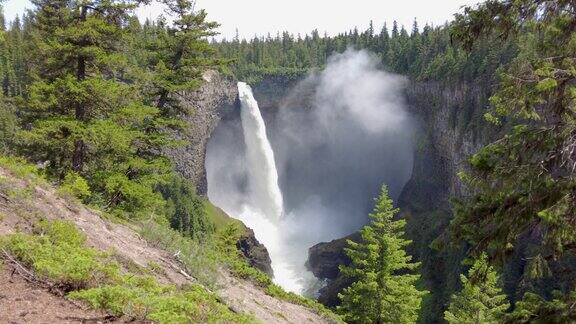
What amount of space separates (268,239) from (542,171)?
6510 cm

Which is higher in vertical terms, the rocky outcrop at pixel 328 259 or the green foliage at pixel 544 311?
the rocky outcrop at pixel 328 259

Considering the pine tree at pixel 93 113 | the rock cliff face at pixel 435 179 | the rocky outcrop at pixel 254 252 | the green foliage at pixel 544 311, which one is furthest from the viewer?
the rocky outcrop at pixel 254 252

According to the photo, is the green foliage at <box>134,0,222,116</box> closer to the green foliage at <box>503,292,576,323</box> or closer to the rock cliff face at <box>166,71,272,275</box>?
the green foliage at <box>503,292,576,323</box>

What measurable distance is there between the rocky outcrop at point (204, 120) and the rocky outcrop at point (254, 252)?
1467 centimetres

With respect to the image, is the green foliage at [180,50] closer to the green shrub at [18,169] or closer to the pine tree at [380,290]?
the green shrub at [18,169]

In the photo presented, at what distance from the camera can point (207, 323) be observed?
21.3 feet

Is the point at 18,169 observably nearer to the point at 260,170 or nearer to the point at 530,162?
the point at 530,162

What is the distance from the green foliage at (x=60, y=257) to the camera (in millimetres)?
6012

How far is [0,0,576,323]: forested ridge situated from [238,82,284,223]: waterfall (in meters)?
46.4

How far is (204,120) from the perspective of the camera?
7094 cm

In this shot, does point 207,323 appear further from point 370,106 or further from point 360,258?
point 370,106

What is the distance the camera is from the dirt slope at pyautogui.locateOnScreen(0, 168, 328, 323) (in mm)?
5555

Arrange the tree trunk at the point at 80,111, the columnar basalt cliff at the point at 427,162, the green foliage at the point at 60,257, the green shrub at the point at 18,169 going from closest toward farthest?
the green foliage at the point at 60,257 → the green shrub at the point at 18,169 → the tree trunk at the point at 80,111 → the columnar basalt cliff at the point at 427,162

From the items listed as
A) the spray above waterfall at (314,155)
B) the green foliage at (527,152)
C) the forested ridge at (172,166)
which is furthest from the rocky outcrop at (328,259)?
the green foliage at (527,152)
